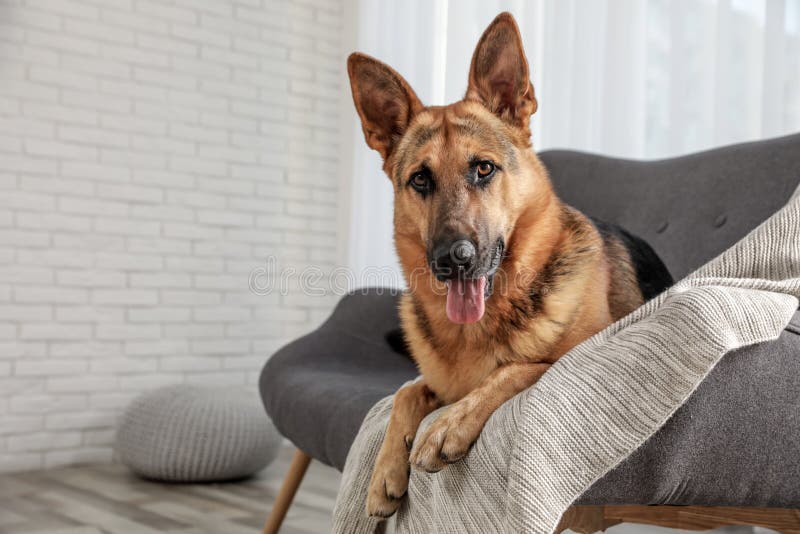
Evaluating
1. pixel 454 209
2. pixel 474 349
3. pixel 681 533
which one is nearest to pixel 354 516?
pixel 474 349

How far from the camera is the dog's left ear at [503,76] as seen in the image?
4.85 ft

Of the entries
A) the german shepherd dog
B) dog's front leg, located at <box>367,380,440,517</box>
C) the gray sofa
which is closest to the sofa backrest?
the gray sofa

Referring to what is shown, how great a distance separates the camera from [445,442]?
114 centimetres

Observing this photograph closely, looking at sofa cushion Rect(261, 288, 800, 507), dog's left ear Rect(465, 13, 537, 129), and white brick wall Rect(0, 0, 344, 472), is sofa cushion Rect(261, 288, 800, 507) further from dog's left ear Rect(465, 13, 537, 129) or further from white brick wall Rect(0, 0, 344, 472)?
white brick wall Rect(0, 0, 344, 472)

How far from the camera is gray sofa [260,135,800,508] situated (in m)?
1.07

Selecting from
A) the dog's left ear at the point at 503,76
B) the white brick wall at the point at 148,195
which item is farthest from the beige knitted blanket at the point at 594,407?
the white brick wall at the point at 148,195

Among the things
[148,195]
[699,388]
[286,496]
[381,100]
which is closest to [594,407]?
[699,388]

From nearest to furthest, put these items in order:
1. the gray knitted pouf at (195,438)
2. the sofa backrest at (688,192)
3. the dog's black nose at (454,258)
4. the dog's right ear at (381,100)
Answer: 1. the dog's black nose at (454,258)
2. the dog's right ear at (381,100)
3. the sofa backrest at (688,192)
4. the gray knitted pouf at (195,438)

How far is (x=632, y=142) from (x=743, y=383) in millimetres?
2175

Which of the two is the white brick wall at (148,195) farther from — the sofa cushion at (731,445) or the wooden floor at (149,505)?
the sofa cushion at (731,445)

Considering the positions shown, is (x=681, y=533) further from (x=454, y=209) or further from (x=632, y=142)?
Result: (x=454, y=209)

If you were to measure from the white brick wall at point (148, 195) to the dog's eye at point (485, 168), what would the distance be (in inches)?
121

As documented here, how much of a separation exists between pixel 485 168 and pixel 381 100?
1.07ft

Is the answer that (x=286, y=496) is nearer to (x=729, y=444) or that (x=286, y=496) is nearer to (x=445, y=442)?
(x=445, y=442)
